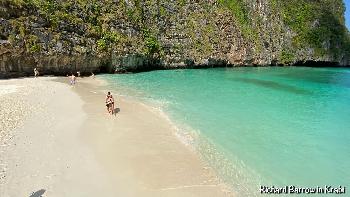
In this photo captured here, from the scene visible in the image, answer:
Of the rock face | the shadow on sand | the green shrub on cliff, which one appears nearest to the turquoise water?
the shadow on sand

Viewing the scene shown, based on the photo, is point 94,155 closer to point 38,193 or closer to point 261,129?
point 38,193

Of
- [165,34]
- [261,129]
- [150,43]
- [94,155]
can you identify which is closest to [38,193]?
[94,155]

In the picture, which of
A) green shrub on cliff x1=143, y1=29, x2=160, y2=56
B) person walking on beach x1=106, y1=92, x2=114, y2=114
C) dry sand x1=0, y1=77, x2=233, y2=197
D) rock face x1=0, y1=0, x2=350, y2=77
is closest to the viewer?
dry sand x1=0, y1=77, x2=233, y2=197

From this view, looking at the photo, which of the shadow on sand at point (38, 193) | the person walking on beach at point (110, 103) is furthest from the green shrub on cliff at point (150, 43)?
the shadow on sand at point (38, 193)

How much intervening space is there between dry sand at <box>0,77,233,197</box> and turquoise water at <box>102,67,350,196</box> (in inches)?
60.6

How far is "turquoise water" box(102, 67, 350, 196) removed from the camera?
16.3 meters

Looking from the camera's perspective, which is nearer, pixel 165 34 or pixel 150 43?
pixel 150 43

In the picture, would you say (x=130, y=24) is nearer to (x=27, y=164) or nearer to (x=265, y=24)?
(x=265, y=24)

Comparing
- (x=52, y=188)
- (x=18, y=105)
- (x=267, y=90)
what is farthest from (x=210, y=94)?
(x=52, y=188)

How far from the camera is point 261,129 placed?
932 inches

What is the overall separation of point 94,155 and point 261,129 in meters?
11.2

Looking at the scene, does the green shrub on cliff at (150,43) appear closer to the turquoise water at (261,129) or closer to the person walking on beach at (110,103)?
the turquoise water at (261,129)

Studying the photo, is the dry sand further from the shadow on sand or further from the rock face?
the rock face

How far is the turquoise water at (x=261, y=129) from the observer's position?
53.6ft
